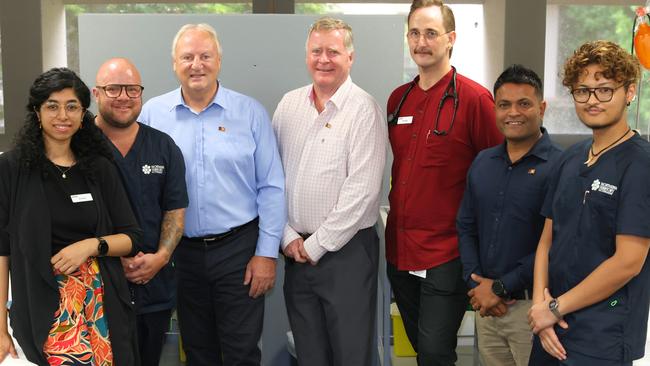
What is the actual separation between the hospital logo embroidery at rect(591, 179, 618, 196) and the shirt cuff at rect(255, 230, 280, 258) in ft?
4.22

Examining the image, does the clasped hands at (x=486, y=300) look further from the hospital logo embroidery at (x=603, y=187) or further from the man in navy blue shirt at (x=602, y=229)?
the hospital logo embroidery at (x=603, y=187)

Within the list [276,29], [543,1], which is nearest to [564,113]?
[543,1]

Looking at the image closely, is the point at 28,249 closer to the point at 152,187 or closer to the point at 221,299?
the point at 152,187

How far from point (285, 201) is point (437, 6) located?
101 centimetres

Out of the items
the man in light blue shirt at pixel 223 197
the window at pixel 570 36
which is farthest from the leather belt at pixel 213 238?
the window at pixel 570 36

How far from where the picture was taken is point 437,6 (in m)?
2.63

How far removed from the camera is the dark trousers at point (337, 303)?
2670mm

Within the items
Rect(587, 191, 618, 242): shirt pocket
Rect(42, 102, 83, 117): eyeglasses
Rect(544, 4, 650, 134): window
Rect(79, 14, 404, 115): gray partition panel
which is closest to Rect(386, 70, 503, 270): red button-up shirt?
Rect(587, 191, 618, 242): shirt pocket

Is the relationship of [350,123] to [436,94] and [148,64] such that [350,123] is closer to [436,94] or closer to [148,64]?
[436,94]

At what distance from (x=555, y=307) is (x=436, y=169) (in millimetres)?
757

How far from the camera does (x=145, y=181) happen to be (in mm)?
2537

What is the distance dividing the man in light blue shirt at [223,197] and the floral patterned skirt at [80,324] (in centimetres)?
60

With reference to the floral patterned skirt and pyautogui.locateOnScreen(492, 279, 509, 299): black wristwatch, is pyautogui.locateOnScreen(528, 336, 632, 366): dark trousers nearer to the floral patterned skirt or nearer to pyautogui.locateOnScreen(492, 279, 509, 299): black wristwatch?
pyautogui.locateOnScreen(492, 279, 509, 299): black wristwatch

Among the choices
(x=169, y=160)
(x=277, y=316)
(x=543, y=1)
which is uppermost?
(x=543, y=1)
